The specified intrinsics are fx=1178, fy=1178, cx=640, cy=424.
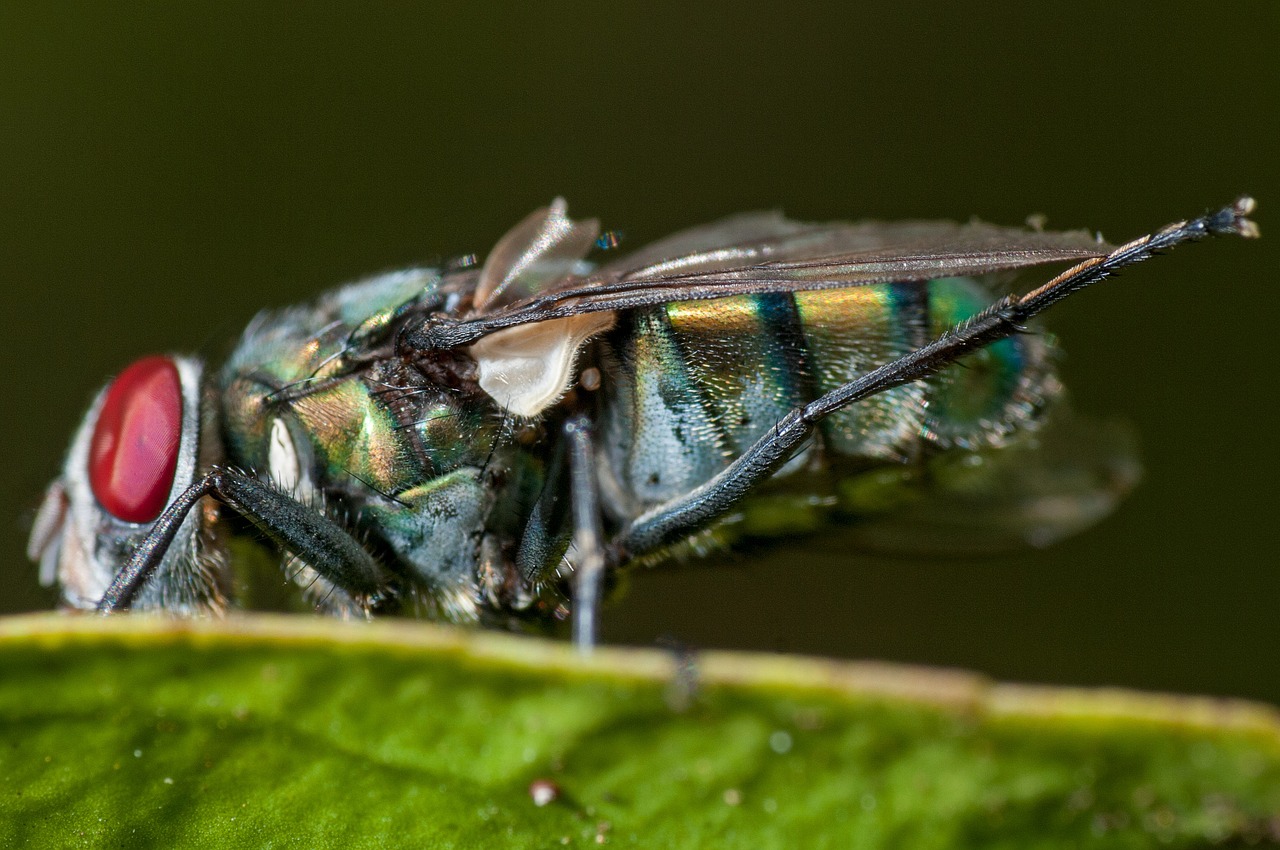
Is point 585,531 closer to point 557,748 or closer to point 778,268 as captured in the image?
point 557,748

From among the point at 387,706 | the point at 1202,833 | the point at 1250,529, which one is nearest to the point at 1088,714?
the point at 1202,833

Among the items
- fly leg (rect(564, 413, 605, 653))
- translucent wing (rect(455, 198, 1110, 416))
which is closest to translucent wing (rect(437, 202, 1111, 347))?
translucent wing (rect(455, 198, 1110, 416))

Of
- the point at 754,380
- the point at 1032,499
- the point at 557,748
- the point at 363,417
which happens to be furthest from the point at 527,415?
the point at 1032,499

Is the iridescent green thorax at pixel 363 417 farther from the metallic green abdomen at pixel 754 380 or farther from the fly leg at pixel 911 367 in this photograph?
the fly leg at pixel 911 367

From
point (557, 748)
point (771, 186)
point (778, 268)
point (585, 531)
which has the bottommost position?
point (557, 748)

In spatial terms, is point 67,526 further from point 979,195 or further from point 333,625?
point 979,195

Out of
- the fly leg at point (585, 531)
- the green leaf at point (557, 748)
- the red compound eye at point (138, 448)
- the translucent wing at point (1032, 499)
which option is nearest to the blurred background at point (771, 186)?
the translucent wing at point (1032, 499)
